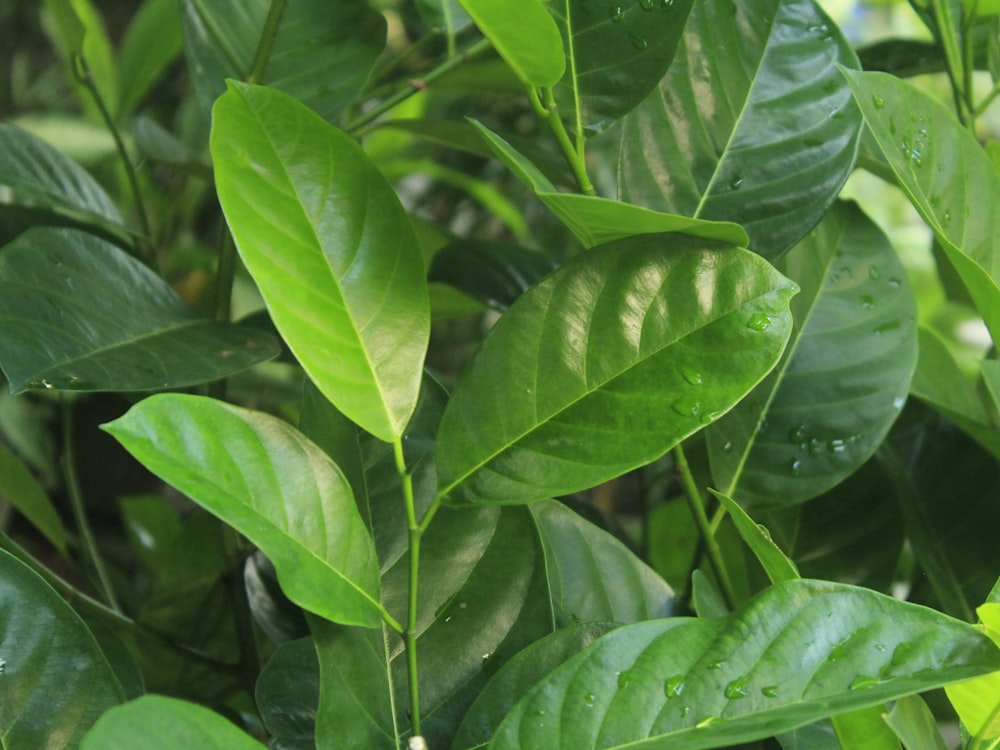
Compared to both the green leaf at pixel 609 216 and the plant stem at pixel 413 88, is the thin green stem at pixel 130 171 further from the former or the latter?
the green leaf at pixel 609 216

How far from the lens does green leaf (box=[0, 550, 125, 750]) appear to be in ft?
1.17

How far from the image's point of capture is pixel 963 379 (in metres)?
0.56

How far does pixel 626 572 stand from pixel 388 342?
0.58 feet

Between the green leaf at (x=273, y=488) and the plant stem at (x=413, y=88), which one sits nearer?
the green leaf at (x=273, y=488)

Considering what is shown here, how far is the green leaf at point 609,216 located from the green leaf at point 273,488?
131 millimetres

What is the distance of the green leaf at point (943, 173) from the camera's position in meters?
0.38

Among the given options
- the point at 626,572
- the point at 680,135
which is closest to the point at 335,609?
the point at 626,572

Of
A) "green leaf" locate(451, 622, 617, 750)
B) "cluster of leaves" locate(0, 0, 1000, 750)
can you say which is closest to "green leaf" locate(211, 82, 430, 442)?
"cluster of leaves" locate(0, 0, 1000, 750)

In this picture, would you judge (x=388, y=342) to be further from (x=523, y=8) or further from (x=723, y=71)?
(x=723, y=71)

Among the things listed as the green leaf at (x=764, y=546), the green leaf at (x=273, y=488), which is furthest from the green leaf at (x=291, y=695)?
the green leaf at (x=764, y=546)

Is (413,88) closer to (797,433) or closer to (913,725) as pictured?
(797,433)

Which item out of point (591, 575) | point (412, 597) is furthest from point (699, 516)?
point (412, 597)

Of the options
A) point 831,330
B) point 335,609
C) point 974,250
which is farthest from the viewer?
point 831,330

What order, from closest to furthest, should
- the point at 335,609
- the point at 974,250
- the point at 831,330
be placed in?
the point at 335,609
the point at 974,250
the point at 831,330
